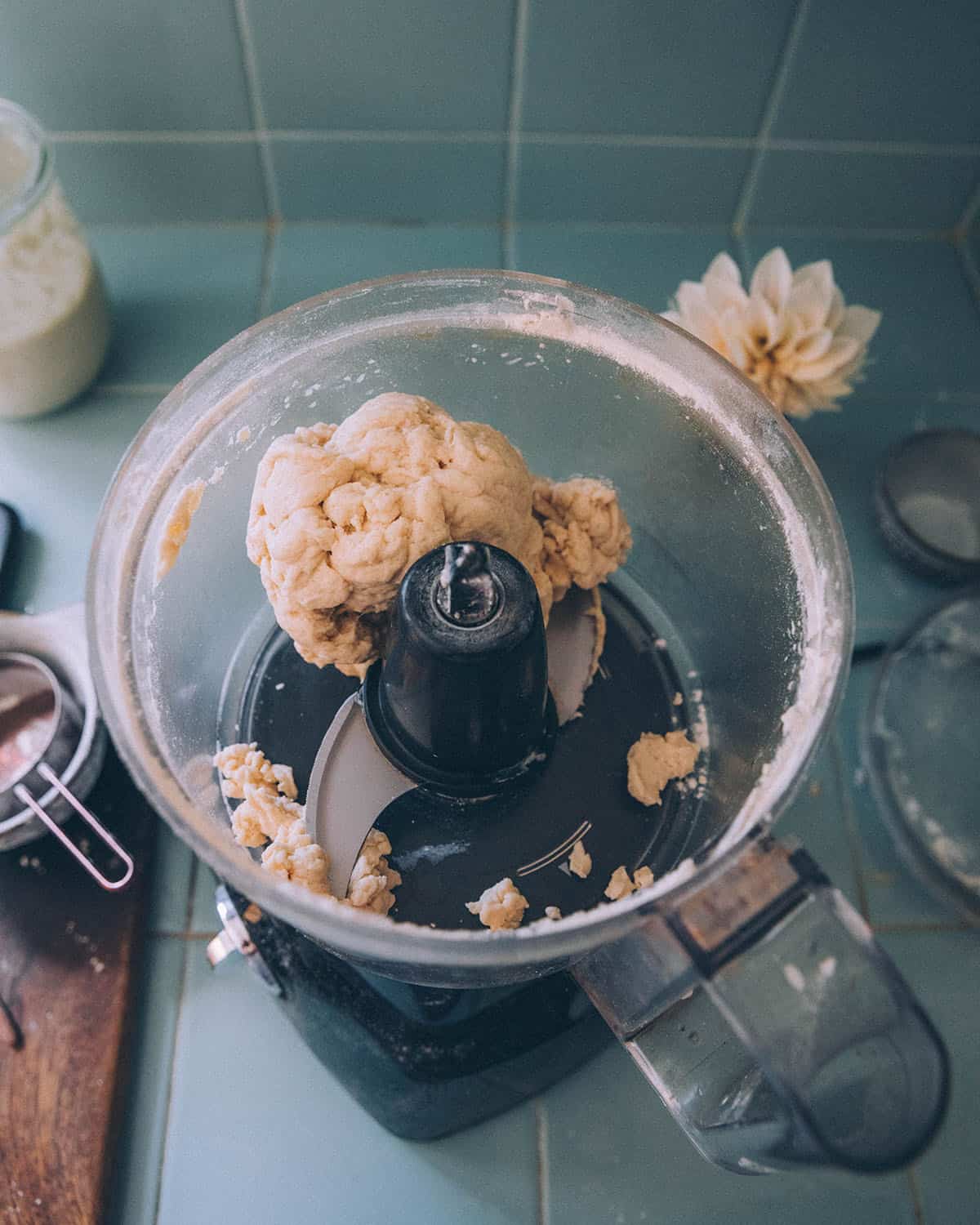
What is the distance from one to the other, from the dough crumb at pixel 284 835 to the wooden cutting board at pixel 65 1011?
0.56ft

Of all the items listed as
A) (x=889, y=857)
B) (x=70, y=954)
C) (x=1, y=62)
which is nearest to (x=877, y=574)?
(x=889, y=857)

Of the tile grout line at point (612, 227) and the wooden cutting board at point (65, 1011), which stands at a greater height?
the tile grout line at point (612, 227)

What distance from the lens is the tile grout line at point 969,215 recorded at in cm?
91

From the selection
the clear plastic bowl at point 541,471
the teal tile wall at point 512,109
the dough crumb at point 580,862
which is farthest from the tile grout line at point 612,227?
the dough crumb at point 580,862

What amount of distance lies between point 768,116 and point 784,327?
0.22 m

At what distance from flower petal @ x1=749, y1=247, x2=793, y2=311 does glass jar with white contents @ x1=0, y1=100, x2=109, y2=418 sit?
525 millimetres

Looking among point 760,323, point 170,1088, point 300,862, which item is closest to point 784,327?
point 760,323

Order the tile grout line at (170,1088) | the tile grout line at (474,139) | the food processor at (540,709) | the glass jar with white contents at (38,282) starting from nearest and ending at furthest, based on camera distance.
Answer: the food processor at (540,709), the tile grout line at (170,1088), the glass jar with white contents at (38,282), the tile grout line at (474,139)

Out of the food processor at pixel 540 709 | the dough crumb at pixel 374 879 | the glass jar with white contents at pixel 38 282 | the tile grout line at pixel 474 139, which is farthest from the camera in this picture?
the tile grout line at pixel 474 139

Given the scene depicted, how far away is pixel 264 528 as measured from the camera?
0.48 metres

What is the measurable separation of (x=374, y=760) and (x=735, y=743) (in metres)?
0.21

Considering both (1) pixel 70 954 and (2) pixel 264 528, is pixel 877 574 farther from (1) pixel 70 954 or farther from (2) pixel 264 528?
(1) pixel 70 954

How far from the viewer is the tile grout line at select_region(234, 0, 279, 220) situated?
750mm

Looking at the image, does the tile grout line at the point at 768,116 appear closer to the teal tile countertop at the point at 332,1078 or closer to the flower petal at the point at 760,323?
the teal tile countertop at the point at 332,1078
